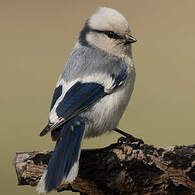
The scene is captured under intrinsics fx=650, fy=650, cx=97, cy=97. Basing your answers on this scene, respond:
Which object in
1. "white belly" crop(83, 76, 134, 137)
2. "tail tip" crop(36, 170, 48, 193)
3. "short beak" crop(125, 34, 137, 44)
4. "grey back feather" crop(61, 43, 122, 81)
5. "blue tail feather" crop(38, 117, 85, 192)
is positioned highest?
"short beak" crop(125, 34, 137, 44)

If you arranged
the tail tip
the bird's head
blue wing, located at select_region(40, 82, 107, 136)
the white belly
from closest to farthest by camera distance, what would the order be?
the tail tip
blue wing, located at select_region(40, 82, 107, 136)
the white belly
the bird's head

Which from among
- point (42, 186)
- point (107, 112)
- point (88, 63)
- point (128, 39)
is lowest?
point (42, 186)

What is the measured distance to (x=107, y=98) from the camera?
8.59ft

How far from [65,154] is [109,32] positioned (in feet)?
2.20

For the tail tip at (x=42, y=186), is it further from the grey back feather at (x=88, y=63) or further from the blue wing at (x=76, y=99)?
the grey back feather at (x=88, y=63)

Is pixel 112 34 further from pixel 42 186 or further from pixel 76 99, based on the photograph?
pixel 42 186

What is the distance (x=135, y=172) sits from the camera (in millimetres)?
2309

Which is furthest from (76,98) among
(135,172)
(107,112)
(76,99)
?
(135,172)

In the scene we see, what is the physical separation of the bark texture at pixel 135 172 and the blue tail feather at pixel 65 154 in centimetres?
8

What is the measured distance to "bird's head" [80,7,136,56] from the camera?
8.93ft

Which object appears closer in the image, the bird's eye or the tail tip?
the tail tip

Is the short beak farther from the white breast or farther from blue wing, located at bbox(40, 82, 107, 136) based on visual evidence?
blue wing, located at bbox(40, 82, 107, 136)

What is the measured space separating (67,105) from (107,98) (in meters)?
0.23

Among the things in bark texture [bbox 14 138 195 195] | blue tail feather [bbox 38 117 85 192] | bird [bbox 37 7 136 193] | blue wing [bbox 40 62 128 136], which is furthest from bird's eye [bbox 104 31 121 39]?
bark texture [bbox 14 138 195 195]
